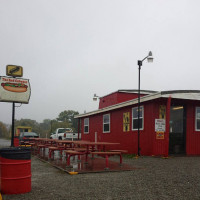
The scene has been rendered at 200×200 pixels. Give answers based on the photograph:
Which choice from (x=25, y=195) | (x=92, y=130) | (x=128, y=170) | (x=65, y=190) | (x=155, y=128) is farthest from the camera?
(x=92, y=130)

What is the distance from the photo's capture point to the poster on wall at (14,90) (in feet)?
48.7

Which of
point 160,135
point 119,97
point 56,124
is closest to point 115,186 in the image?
point 160,135

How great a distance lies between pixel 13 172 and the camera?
17.8 ft

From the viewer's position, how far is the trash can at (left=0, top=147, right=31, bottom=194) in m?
5.41

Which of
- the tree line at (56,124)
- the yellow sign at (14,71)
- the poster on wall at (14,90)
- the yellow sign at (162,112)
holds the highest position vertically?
the yellow sign at (14,71)

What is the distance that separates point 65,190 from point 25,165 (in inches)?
40.2

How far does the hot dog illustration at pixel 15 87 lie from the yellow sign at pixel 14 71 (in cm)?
57

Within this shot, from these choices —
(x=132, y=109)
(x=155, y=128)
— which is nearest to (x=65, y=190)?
(x=155, y=128)

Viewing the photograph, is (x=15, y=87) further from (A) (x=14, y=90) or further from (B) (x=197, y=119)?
(B) (x=197, y=119)

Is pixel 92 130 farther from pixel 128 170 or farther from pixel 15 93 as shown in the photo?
pixel 128 170

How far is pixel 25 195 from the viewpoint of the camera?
17.5 ft

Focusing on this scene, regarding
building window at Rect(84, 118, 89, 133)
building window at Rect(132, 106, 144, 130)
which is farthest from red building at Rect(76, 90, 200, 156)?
building window at Rect(84, 118, 89, 133)

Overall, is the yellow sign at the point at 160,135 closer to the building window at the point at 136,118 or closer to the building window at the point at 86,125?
the building window at the point at 136,118

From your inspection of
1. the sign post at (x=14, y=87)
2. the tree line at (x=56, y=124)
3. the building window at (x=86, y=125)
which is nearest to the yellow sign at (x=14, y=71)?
the sign post at (x=14, y=87)
